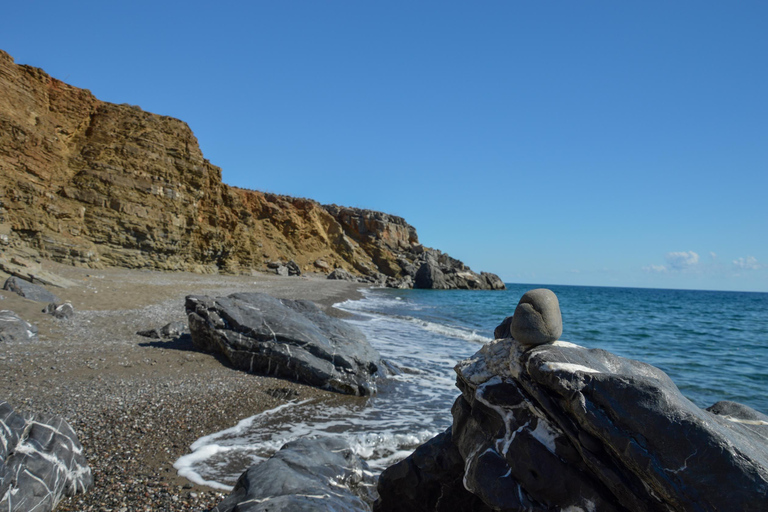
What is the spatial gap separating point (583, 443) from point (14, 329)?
871 cm

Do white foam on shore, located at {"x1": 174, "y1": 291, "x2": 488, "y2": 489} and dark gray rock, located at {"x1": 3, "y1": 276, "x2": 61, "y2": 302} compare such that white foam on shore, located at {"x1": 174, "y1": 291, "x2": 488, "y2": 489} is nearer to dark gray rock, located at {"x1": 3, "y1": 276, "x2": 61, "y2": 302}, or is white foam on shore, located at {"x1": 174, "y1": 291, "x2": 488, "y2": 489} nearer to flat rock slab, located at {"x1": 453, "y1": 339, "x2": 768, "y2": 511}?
flat rock slab, located at {"x1": 453, "y1": 339, "x2": 768, "y2": 511}

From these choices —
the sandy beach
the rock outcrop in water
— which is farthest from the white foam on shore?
the rock outcrop in water

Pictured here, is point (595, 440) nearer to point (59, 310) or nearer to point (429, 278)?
point (59, 310)

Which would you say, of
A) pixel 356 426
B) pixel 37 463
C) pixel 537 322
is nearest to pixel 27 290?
pixel 37 463

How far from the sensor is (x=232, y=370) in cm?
712

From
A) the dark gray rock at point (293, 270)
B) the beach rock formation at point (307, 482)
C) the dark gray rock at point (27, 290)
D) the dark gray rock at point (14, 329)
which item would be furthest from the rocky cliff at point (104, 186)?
the beach rock formation at point (307, 482)

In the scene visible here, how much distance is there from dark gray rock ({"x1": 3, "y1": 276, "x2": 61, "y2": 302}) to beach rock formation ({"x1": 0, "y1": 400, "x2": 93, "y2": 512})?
7.94 metres

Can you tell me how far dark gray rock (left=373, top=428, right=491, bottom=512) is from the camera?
3.23 meters

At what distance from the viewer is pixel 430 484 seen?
3312mm

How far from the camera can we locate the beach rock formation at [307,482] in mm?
2855

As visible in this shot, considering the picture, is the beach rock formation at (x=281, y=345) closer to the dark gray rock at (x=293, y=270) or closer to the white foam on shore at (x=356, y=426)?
the white foam on shore at (x=356, y=426)

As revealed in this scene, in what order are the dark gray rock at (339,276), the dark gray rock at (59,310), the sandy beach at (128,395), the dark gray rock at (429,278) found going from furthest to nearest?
1. the dark gray rock at (429,278)
2. the dark gray rock at (339,276)
3. the dark gray rock at (59,310)
4. the sandy beach at (128,395)

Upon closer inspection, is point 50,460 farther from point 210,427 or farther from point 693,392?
point 693,392

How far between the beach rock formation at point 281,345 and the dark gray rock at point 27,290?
4.35 m
